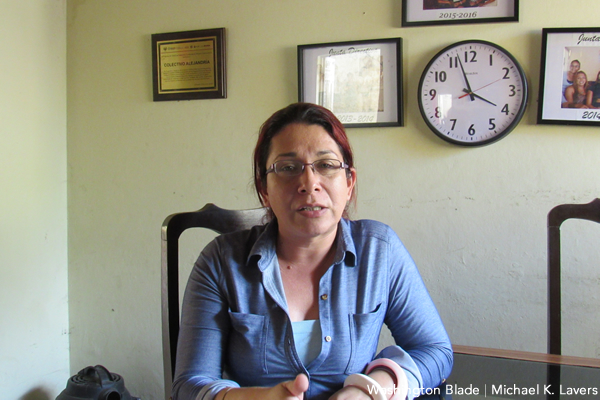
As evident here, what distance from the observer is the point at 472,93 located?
1.71 metres

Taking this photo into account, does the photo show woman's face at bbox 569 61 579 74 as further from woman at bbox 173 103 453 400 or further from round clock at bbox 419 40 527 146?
woman at bbox 173 103 453 400

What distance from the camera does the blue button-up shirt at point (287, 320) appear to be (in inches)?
38.5

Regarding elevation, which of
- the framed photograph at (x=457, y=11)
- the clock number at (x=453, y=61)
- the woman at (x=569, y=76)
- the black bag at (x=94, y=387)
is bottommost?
the black bag at (x=94, y=387)

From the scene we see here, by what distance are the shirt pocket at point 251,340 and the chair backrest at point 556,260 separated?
800 millimetres

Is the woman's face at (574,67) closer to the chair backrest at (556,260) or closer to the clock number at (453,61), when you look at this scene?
the clock number at (453,61)

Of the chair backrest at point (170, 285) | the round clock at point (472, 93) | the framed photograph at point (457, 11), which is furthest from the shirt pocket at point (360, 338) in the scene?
the framed photograph at point (457, 11)

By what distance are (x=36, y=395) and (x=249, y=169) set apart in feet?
4.41

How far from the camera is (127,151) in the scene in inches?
82.3

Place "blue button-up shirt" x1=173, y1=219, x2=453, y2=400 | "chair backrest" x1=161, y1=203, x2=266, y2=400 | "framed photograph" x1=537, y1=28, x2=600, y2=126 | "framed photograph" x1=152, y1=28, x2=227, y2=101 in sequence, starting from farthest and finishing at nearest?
"framed photograph" x1=152, y1=28, x2=227, y2=101
"framed photograph" x1=537, y1=28, x2=600, y2=126
"chair backrest" x1=161, y1=203, x2=266, y2=400
"blue button-up shirt" x1=173, y1=219, x2=453, y2=400

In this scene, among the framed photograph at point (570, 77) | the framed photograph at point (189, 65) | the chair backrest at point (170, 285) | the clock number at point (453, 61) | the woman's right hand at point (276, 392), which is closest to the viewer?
the woman's right hand at point (276, 392)

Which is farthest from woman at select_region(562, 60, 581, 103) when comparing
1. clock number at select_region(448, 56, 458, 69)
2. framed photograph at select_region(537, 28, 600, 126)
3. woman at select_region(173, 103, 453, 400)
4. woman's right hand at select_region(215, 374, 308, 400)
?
woman's right hand at select_region(215, 374, 308, 400)

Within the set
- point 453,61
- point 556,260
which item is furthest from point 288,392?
point 453,61

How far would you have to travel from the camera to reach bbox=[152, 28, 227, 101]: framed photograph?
1.95 meters

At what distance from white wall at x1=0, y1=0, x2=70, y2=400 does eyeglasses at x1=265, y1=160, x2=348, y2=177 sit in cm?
137
